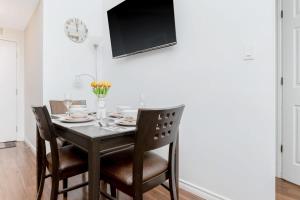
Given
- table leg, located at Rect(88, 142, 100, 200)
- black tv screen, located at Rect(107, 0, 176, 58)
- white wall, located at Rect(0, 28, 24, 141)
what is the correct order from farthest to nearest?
white wall, located at Rect(0, 28, 24, 141) → black tv screen, located at Rect(107, 0, 176, 58) → table leg, located at Rect(88, 142, 100, 200)

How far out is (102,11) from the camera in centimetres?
340

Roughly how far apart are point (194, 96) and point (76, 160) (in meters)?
1.22

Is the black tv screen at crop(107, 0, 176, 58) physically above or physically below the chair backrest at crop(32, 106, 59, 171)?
above

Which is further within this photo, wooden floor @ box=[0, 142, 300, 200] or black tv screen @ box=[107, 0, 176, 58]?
black tv screen @ box=[107, 0, 176, 58]

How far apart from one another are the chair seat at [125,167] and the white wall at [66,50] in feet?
6.32

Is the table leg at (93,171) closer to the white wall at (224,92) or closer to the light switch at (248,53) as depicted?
the white wall at (224,92)

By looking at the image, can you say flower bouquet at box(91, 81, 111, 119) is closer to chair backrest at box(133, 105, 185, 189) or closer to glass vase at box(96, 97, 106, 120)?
glass vase at box(96, 97, 106, 120)

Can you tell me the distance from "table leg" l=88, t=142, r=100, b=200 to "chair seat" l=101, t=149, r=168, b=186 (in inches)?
5.9

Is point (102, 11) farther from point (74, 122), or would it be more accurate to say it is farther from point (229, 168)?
point (229, 168)

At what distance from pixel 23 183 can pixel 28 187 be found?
146mm

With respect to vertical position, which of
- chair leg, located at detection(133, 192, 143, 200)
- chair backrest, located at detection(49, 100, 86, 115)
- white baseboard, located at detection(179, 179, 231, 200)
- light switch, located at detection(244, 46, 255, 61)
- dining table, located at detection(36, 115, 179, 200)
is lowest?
white baseboard, located at detection(179, 179, 231, 200)

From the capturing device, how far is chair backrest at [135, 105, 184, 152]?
113 cm

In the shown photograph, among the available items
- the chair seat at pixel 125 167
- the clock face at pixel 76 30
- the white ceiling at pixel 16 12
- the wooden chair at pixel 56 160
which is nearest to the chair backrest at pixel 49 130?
the wooden chair at pixel 56 160

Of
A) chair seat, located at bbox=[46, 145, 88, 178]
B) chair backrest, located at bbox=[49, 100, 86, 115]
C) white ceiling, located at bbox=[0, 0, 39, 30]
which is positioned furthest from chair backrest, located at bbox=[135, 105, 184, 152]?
white ceiling, located at bbox=[0, 0, 39, 30]
